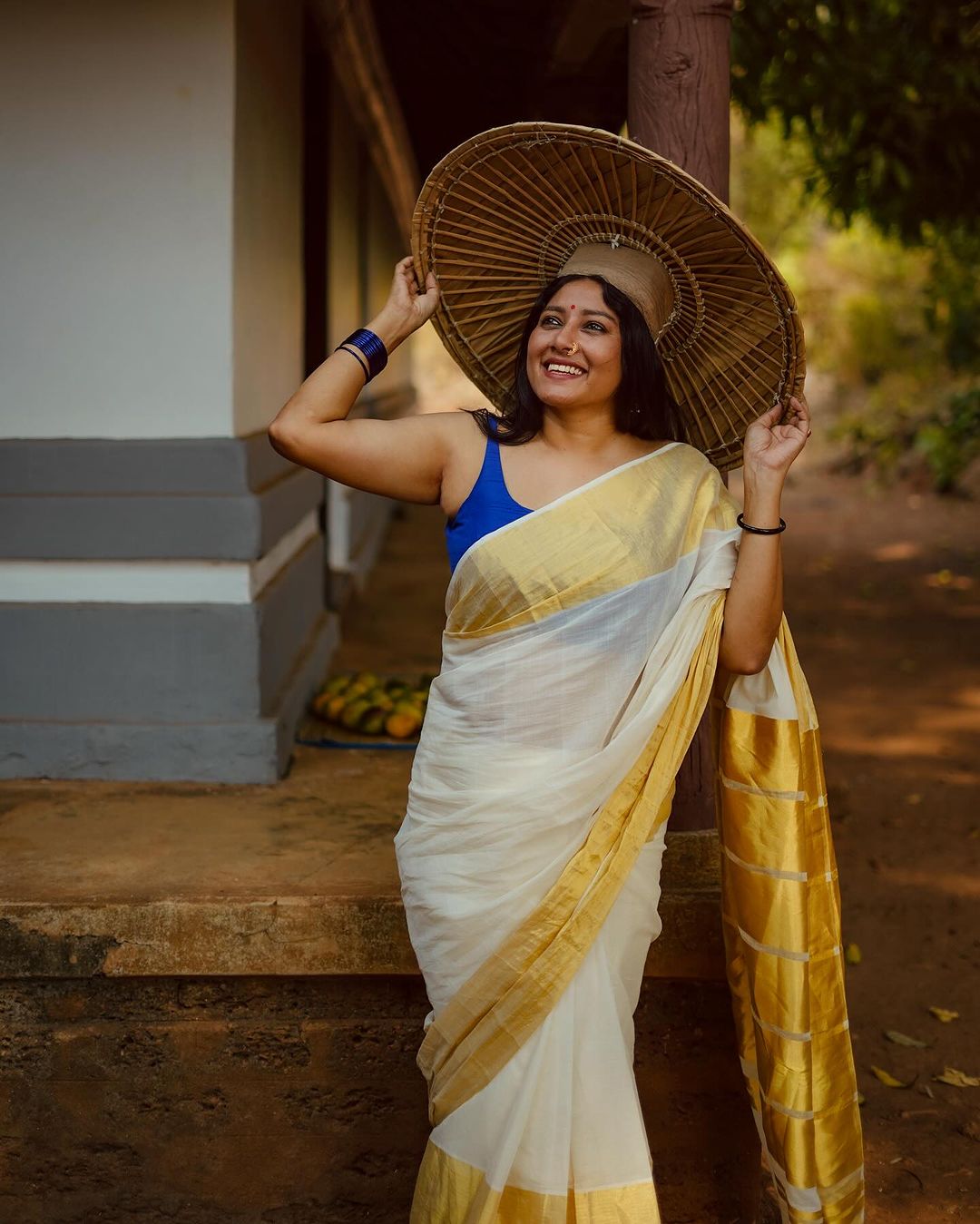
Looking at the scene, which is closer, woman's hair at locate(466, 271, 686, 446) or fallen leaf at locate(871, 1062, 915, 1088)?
woman's hair at locate(466, 271, 686, 446)

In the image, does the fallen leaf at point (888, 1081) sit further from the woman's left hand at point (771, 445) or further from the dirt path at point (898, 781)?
the woman's left hand at point (771, 445)

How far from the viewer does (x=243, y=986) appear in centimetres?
296

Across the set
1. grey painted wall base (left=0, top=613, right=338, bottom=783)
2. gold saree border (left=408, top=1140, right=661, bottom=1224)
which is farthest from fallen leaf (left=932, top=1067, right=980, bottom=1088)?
grey painted wall base (left=0, top=613, right=338, bottom=783)

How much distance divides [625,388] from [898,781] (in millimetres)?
3862

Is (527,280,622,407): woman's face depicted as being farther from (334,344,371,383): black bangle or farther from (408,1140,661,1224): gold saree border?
(408,1140,661,1224): gold saree border

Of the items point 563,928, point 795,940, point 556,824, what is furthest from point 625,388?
point 795,940

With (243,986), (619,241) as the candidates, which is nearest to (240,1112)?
(243,986)

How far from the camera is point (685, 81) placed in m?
2.81

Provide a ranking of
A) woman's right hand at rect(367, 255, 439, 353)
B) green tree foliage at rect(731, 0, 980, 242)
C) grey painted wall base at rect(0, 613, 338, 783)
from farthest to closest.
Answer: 1. green tree foliage at rect(731, 0, 980, 242)
2. grey painted wall base at rect(0, 613, 338, 783)
3. woman's right hand at rect(367, 255, 439, 353)

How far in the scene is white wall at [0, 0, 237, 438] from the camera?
141 inches

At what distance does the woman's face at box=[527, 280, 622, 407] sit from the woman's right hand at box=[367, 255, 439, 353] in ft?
0.88

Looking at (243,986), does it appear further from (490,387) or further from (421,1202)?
(490,387)

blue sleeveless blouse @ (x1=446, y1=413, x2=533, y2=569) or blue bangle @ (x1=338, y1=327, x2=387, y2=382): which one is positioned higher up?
blue bangle @ (x1=338, y1=327, x2=387, y2=382)

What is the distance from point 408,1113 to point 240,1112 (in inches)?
Answer: 14.5
